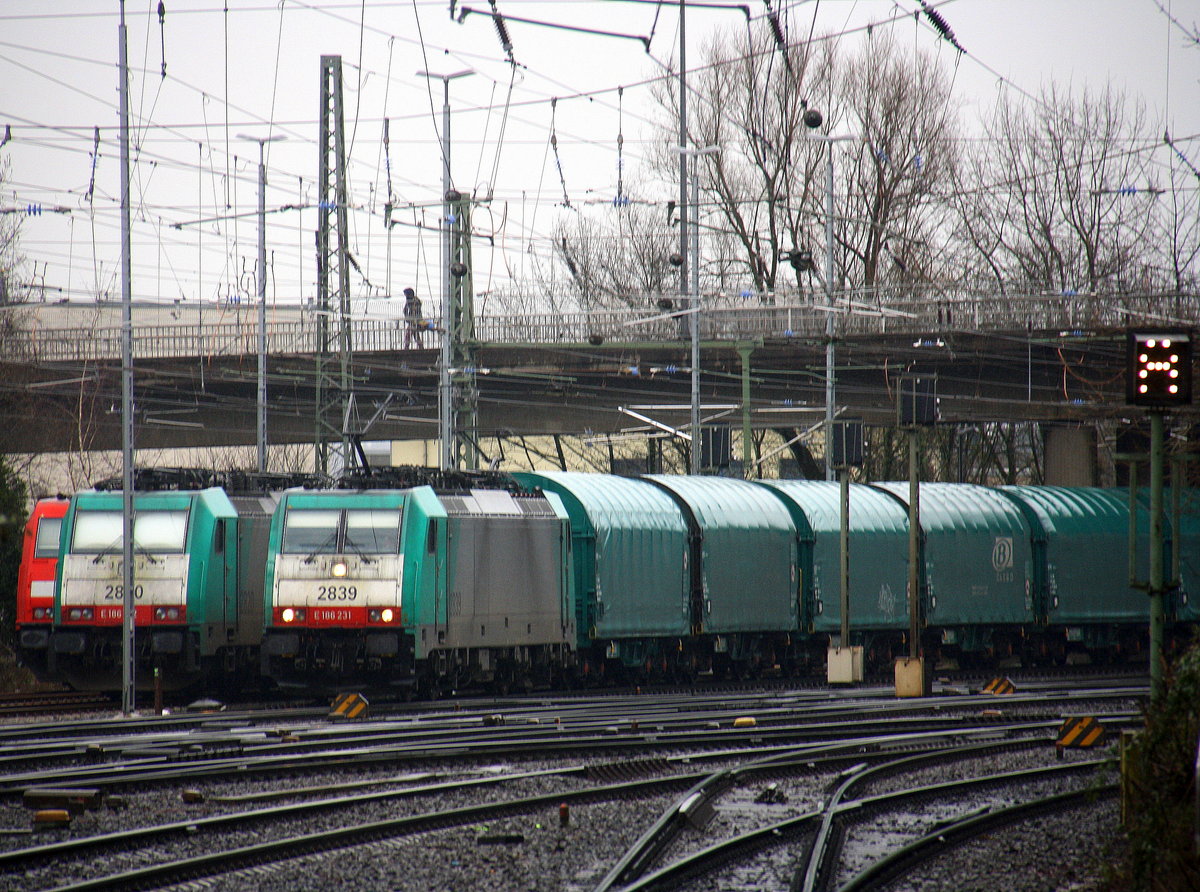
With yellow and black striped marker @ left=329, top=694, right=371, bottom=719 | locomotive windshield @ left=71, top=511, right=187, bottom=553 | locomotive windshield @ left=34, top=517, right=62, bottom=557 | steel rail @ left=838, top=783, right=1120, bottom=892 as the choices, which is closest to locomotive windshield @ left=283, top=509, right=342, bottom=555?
locomotive windshield @ left=71, top=511, right=187, bottom=553

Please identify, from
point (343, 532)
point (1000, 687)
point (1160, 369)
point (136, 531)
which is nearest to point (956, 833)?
point (1160, 369)

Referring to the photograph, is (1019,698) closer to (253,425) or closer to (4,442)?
(4,442)

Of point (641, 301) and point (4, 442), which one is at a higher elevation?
point (641, 301)

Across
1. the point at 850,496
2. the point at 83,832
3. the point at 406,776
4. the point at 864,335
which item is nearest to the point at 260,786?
the point at 406,776

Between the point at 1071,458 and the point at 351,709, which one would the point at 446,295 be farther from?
the point at 1071,458

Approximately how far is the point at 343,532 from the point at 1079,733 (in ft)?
33.5

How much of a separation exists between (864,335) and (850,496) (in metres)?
10.3

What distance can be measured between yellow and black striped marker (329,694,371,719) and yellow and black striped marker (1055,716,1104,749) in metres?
8.35

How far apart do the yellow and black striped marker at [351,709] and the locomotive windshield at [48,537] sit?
573 centimetres

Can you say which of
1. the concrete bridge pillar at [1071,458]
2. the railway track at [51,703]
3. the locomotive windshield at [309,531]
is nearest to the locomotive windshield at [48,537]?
the railway track at [51,703]

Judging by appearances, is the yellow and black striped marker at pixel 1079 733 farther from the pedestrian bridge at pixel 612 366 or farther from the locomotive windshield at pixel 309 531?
the pedestrian bridge at pixel 612 366

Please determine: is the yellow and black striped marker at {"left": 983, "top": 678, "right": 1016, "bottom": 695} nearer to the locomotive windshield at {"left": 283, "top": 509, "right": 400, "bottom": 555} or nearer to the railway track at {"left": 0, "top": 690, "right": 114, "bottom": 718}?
the locomotive windshield at {"left": 283, "top": 509, "right": 400, "bottom": 555}

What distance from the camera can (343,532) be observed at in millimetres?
22391

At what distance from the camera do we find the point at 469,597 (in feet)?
75.3
